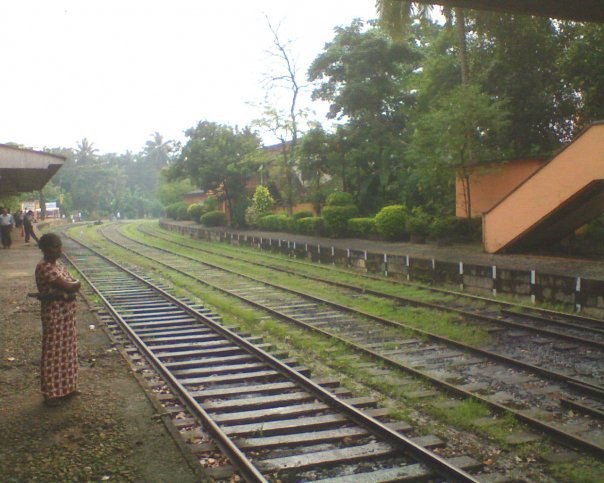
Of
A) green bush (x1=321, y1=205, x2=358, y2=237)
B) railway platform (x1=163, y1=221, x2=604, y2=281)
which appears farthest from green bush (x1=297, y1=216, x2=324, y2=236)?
railway platform (x1=163, y1=221, x2=604, y2=281)

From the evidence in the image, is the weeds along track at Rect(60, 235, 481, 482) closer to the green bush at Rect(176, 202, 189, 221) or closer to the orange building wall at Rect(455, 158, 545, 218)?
the orange building wall at Rect(455, 158, 545, 218)

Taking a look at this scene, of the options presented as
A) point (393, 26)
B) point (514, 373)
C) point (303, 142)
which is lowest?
point (514, 373)

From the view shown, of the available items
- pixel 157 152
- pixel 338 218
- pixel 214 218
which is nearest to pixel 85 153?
pixel 157 152

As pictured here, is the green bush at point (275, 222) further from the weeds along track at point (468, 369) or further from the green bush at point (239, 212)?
the weeds along track at point (468, 369)

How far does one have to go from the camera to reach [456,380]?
7.73 metres

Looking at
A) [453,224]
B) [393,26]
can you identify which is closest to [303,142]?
[393,26]

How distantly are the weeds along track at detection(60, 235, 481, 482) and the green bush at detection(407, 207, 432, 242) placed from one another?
13.7m

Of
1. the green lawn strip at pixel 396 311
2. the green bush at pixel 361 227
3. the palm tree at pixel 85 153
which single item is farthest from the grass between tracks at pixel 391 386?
the palm tree at pixel 85 153

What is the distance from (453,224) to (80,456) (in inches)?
723

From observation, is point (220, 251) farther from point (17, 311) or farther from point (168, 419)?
point (168, 419)

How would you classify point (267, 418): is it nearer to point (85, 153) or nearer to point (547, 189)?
point (547, 189)

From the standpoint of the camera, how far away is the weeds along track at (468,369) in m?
6.25

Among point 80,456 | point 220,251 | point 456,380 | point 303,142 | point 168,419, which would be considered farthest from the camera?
point 303,142

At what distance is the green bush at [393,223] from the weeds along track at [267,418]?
14624 millimetres
